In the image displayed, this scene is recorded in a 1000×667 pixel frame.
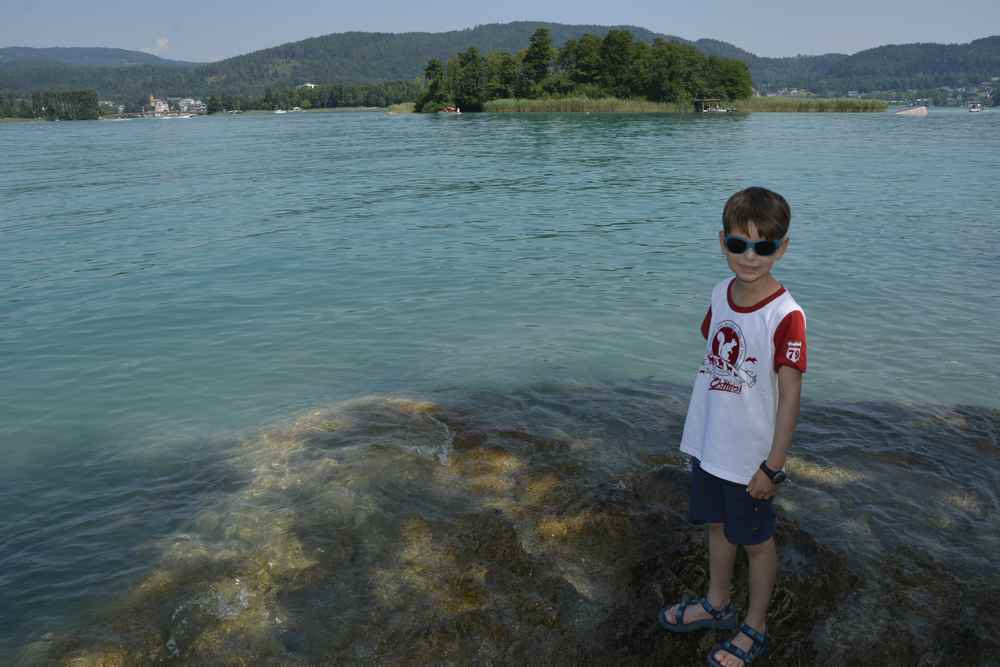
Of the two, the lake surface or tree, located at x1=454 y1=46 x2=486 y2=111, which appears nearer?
the lake surface

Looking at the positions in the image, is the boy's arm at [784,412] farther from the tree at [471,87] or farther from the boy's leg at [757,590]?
the tree at [471,87]

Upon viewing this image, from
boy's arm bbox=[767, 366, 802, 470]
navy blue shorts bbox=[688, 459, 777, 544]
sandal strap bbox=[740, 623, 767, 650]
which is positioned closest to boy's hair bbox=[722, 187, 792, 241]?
boy's arm bbox=[767, 366, 802, 470]

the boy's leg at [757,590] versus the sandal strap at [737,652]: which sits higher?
the boy's leg at [757,590]

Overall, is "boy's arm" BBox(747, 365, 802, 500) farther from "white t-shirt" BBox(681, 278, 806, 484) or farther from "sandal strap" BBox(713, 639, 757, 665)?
"sandal strap" BBox(713, 639, 757, 665)

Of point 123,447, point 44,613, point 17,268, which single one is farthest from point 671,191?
point 44,613

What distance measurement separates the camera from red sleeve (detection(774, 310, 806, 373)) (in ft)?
11.0

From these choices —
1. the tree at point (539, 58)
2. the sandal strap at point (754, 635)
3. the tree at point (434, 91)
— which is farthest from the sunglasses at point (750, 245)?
the tree at point (539, 58)

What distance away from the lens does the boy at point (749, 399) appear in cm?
345

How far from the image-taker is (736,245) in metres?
3.53

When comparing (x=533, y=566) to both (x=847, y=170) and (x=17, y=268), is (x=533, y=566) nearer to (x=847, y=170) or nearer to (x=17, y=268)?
(x=17, y=268)

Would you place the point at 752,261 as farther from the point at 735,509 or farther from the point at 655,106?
the point at 655,106

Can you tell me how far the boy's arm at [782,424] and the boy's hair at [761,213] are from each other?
2.10ft

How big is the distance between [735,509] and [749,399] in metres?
0.57

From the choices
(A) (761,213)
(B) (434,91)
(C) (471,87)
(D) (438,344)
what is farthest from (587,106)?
(A) (761,213)
